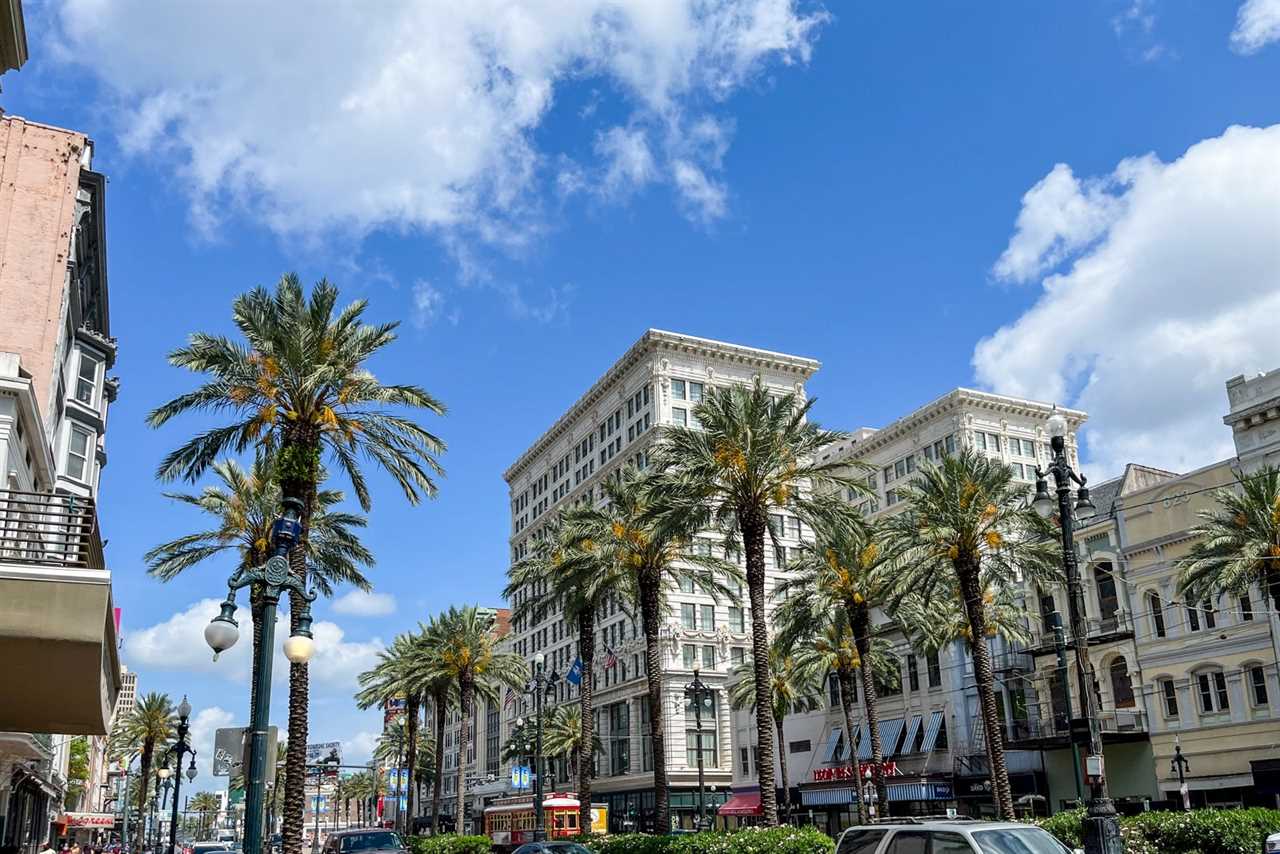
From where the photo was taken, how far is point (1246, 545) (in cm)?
3394

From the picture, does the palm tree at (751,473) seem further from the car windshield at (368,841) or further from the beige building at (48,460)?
the beige building at (48,460)

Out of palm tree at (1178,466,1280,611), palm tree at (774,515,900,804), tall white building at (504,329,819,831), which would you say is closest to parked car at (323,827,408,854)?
palm tree at (774,515,900,804)

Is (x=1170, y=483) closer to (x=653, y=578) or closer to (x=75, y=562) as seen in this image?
(x=653, y=578)

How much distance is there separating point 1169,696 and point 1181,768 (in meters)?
5.60

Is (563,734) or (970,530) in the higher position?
(970,530)


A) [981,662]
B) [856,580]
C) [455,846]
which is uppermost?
[856,580]

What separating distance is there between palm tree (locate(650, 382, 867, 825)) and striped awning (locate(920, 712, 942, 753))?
2904 cm

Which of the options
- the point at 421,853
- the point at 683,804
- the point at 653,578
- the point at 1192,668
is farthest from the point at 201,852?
the point at 683,804

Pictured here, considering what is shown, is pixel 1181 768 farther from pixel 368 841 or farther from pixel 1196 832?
pixel 368 841

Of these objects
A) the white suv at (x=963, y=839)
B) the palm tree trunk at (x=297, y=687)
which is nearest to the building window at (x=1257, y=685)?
the white suv at (x=963, y=839)

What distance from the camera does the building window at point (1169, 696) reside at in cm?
4659

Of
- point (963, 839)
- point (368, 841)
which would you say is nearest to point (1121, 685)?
point (368, 841)

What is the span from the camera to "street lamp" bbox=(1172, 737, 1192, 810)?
4072 centimetres

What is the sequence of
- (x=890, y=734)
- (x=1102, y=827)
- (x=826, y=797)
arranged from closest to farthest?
(x=1102, y=827) < (x=890, y=734) < (x=826, y=797)
